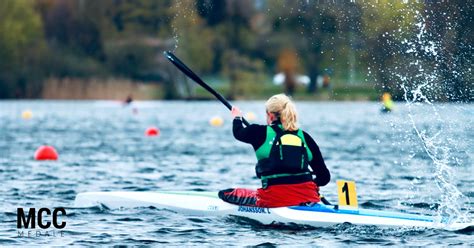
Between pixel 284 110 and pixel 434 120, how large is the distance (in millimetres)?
37186

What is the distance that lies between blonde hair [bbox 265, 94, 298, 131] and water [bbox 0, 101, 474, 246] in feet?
4.55

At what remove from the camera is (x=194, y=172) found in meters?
21.9

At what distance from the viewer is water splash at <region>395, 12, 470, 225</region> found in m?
16.4

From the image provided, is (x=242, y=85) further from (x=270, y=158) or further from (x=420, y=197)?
(x=270, y=158)

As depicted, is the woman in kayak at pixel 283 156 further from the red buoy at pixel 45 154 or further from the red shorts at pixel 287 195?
the red buoy at pixel 45 154

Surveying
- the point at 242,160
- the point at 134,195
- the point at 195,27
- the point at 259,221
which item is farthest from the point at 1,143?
the point at 195,27

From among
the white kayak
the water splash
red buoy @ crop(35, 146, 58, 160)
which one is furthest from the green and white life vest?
red buoy @ crop(35, 146, 58, 160)

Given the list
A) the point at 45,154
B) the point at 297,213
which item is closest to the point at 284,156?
the point at 297,213

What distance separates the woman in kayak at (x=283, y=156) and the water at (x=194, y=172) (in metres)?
0.46

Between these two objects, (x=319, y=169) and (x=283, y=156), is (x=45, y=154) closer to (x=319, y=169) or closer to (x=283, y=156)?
(x=319, y=169)

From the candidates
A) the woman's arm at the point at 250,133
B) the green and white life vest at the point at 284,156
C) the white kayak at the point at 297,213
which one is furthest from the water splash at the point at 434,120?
the woman's arm at the point at 250,133

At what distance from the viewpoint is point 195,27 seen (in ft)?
172

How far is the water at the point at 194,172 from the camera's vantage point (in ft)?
44.1

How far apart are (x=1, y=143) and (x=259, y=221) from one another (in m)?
17.5
